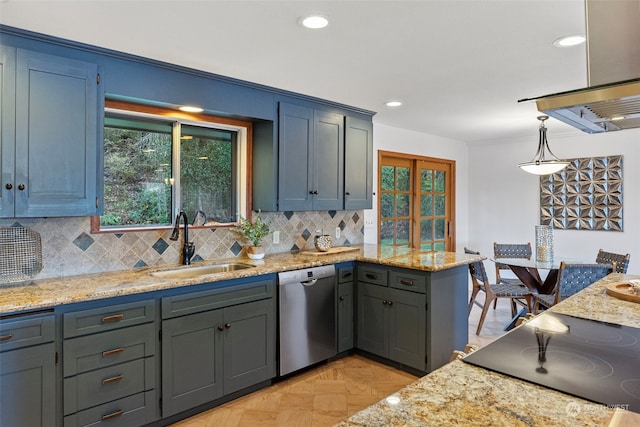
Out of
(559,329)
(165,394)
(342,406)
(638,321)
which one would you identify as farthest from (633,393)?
(165,394)

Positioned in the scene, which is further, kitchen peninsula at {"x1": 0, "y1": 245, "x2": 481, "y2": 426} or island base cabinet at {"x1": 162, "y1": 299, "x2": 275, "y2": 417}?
island base cabinet at {"x1": 162, "y1": 299, "x2": 275, "y2": 417}

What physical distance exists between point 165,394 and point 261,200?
5.42 feet

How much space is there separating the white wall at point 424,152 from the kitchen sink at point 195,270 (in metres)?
1.96

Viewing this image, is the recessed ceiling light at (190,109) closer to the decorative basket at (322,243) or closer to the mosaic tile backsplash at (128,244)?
the mosaic tile backsplash at (128,244)

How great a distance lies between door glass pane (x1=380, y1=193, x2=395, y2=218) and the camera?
4.96 m

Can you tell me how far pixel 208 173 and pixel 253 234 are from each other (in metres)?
0.63

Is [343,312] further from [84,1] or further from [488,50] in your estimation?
[84,1]

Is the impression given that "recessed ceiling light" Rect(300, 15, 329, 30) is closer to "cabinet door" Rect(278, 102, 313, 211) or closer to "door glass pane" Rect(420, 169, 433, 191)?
"cabinet door" Rect(278, 102, 313, 211)

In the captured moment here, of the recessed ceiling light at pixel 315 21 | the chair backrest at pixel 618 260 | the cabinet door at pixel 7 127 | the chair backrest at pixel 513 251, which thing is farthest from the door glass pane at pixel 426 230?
the cabinet door at pixel 7 127

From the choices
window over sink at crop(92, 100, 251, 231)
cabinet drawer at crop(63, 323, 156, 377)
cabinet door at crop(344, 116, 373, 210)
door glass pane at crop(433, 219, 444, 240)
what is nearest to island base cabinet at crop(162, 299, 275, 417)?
cabinet drawer at crop(63, 323, 156, 377)

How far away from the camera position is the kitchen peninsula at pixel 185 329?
76.8 inches

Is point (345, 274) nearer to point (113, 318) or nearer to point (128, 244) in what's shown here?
point (128, 244)

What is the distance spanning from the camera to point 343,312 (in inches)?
135

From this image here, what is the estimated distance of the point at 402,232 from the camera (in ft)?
17.3
